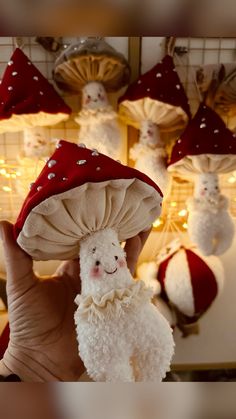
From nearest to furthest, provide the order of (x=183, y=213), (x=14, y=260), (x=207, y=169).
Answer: (x=14, y=260), (x=207, y=169), (x=183, y=213)

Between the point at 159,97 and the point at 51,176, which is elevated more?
the point at 159,97

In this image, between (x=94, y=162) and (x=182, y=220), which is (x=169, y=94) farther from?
(x=94, y=162)

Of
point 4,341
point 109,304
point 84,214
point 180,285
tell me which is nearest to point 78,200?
point 84,214

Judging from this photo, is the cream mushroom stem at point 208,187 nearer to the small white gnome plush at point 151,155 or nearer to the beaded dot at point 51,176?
the small white gnome plush at point 151,155

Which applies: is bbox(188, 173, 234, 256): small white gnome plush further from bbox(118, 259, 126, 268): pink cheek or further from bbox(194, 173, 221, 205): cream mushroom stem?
bbox(118, 259, 126, 268): pink cheek

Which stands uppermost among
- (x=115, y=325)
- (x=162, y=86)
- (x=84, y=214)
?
(x=162, y=86)

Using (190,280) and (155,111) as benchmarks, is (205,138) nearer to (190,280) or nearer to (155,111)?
(155,111)

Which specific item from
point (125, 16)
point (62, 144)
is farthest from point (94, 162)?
point (125, 16)
